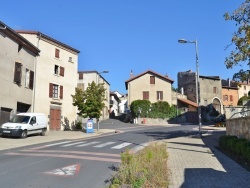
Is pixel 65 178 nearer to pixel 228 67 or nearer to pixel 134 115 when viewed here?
pixel 228 67

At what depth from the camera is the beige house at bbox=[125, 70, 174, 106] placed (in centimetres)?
5594

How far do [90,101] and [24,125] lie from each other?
9.20 meters

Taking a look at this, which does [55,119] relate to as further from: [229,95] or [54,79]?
[229,95]

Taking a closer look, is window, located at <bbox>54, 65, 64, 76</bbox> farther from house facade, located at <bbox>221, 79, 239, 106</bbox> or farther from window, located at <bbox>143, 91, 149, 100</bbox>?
house facade, located at <bbox>221, 79, 239, 106</bbox>

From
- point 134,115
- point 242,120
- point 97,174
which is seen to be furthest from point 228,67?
point 134,115

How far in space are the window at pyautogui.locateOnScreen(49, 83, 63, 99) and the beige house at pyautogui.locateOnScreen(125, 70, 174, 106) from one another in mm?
24905

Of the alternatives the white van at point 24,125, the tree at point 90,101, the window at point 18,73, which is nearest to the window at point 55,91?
the tree at point 90,101

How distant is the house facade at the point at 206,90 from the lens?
65.0 metres

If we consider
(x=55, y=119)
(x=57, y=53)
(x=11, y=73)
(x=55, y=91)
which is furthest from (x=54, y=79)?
(x=11, y=73)

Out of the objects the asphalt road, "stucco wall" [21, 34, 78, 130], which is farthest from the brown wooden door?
the asphalt road

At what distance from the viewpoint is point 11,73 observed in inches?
1006

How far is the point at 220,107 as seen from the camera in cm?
6675

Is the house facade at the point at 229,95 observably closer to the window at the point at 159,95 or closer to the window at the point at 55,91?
the window at the point at 159,95

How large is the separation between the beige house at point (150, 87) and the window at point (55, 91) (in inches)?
981
